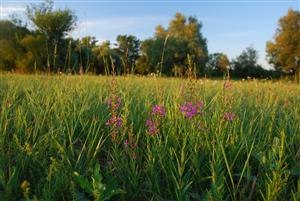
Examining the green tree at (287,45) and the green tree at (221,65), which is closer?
the green tree at (221,65)

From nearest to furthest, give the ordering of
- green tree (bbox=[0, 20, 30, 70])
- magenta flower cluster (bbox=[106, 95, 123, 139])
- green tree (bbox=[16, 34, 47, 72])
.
Answer: magenta flower cluster (bbox=[106, 95, 123, 139]), green tree (bbox=[16, 34, 47, 72]), green tree (bbox=[0, 20, 30, 70])

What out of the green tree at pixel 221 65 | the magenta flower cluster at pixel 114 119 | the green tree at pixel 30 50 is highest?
the green tree at pixel 30 50

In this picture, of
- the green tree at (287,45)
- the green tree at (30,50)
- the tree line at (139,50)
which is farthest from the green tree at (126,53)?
the green tree at (287,45)

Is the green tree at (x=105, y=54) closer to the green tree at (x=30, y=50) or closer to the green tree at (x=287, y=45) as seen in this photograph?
the green tree at (x=30, y=50)

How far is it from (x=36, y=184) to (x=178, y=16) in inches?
2215

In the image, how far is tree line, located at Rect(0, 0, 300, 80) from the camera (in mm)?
10906

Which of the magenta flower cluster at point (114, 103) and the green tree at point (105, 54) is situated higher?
the green tree at point (105, 54)

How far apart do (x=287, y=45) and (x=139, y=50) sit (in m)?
20.8

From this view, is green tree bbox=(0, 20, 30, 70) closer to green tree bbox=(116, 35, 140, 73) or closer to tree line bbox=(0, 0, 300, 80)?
tree line bbox=(0, 0, 300, 80)

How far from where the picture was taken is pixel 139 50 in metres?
40.8

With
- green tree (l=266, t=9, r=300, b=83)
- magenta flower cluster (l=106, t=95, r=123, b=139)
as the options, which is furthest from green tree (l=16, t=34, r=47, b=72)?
green tree (l=266, t=9, r=300, b=83)

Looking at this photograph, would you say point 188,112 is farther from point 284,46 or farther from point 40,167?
point 284,46

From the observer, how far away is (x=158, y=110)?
195 cm

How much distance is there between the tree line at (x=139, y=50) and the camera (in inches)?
429
